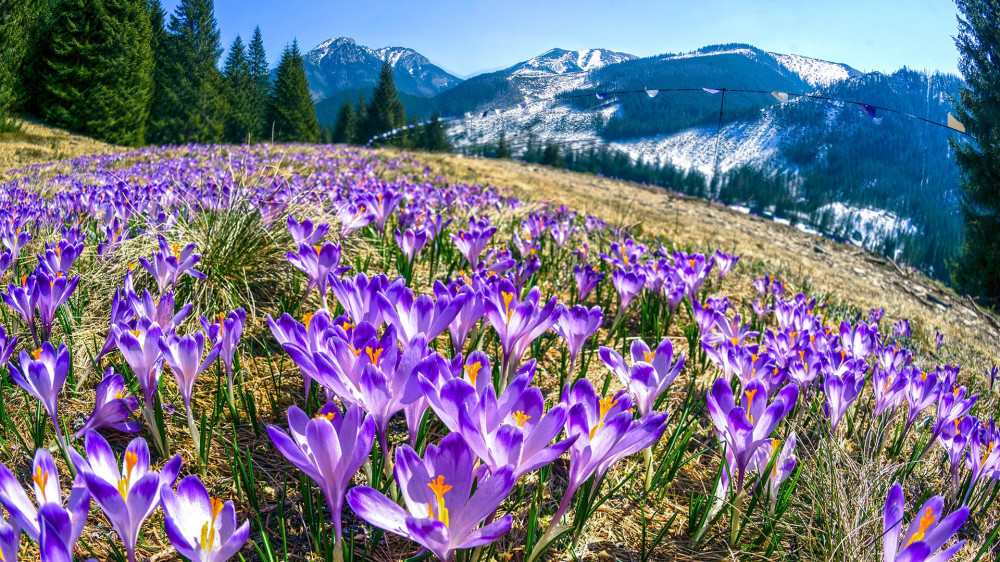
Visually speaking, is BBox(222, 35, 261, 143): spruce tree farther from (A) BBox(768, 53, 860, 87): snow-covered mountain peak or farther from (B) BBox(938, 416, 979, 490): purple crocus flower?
(A) BBox(768, 53, 860, 87): snow-covered mountain peak

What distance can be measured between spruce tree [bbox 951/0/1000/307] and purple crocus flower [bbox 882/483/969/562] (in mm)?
18736

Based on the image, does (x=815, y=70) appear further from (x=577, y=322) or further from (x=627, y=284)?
(x=577, y=322)

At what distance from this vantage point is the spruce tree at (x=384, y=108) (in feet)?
187

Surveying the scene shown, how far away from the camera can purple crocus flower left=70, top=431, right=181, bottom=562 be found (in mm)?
811

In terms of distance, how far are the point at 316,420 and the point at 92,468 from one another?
481 mm

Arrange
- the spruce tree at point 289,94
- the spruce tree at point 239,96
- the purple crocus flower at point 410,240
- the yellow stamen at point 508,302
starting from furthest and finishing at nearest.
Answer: the spruce tree at point 239,96, the spruce tree at point 289,94, the purple crocus flower at point 410,240, the yellow stamen at point 508,302

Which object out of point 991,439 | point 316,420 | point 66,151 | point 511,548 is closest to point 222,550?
point 316,420

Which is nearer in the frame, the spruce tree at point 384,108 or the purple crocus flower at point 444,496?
the purple crocus flower at point 444,496

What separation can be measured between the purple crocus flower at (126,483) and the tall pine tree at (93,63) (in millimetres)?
36165

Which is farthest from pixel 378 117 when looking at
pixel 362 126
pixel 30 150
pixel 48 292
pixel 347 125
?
pixel 48 292

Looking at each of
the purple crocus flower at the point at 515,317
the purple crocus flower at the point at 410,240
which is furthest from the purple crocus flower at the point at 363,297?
the purple crocus flower at the point at 410,240

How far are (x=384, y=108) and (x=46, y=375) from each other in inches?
2455

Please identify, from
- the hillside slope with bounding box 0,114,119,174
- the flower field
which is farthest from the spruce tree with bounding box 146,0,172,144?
A: the flower field

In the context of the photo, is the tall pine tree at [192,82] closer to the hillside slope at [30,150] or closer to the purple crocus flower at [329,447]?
the hillside slope at [30,150]
